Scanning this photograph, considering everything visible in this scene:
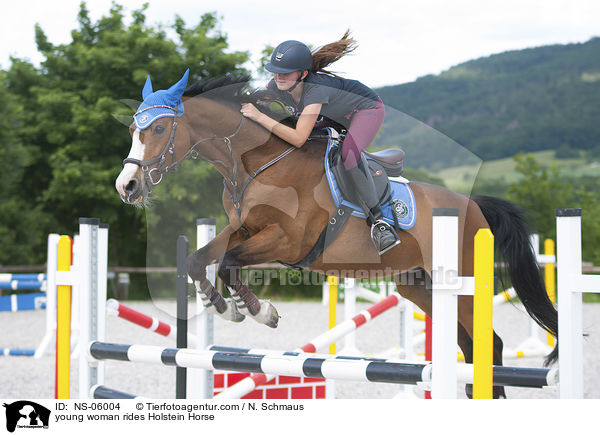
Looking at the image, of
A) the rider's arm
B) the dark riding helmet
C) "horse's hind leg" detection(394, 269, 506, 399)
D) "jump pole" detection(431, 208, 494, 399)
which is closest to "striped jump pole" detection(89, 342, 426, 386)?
"jump pole" detection(431, 208, 494, 399)

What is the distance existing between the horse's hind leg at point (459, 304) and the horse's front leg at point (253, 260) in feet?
3.13

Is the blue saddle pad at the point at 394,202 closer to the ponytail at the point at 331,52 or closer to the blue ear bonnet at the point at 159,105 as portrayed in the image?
the ponytail at the point at 331,52

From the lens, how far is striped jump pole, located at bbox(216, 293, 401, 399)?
339cm

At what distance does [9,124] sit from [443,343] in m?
14.8

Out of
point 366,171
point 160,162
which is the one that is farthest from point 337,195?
point 160,162

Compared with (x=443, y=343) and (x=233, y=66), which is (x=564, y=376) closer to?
(x=443, y=343)

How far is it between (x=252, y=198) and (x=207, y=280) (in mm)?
420

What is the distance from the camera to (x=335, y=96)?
2867 millimetres

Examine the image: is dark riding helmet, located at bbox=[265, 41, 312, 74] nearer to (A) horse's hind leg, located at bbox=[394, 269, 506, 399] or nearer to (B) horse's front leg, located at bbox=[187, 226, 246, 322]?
→ (B) horse's front leg, located at bbox=[187, 226, 246, 322]

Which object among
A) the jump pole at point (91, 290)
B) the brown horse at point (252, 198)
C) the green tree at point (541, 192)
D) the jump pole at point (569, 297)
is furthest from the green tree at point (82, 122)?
the jump pole at point (569, 297)

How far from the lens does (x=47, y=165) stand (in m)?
16.6

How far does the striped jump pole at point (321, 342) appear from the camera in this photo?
3394 millimetres

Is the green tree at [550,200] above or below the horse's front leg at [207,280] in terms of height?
above

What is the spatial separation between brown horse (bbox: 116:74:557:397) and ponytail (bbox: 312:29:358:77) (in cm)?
37
